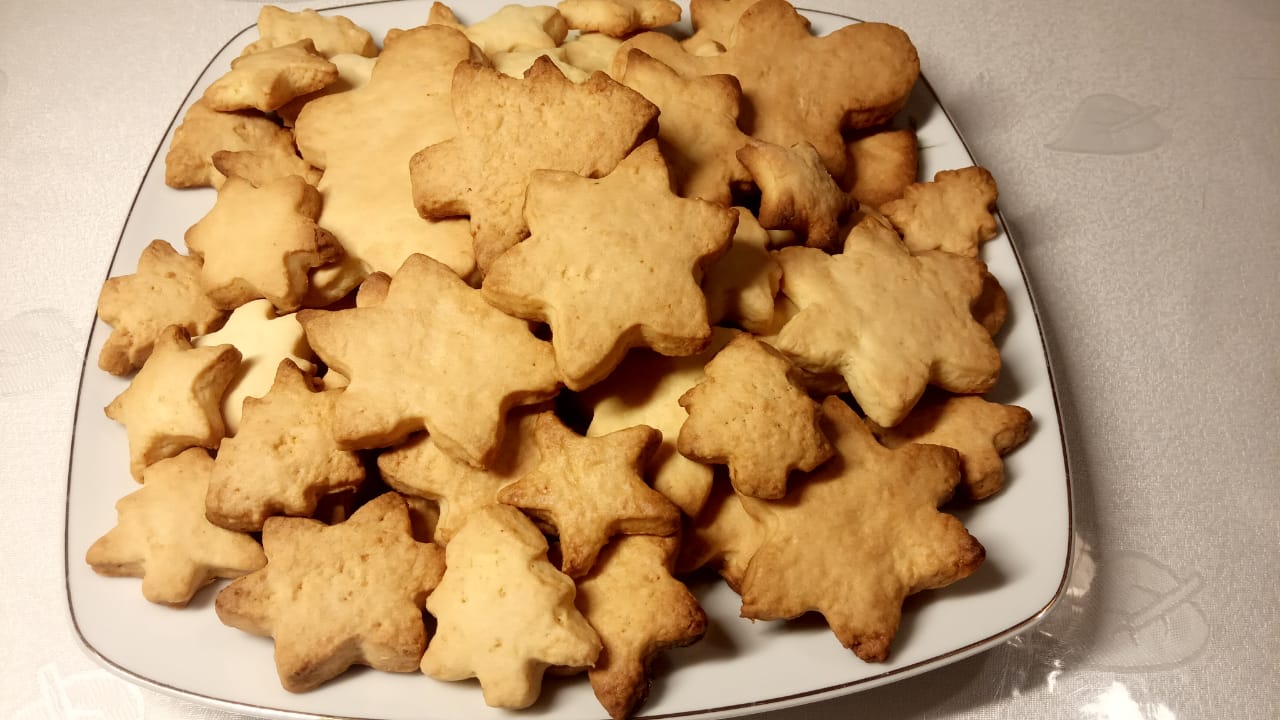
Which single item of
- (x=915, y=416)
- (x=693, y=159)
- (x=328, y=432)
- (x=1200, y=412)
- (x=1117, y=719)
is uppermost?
(x=693, y=159)

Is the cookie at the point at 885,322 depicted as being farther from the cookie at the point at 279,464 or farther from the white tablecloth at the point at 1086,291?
the cookie at the point at 279,464

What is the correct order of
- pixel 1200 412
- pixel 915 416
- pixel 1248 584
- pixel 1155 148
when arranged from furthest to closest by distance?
pixel 1155 148
pixel 1200 412
pixel 1248 584
pixel 915 416

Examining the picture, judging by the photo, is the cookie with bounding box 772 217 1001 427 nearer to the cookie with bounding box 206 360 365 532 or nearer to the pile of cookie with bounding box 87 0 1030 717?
the pile of cookie with bounding box 87 0 1030 717

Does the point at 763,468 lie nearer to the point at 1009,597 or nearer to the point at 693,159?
the point at 1009,597

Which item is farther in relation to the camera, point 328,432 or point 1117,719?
point 1117,719

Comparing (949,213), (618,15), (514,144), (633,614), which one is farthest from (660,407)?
(618,15)

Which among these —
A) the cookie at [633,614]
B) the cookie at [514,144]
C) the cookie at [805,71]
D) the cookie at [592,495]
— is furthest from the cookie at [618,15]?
the cookie at [633,614]

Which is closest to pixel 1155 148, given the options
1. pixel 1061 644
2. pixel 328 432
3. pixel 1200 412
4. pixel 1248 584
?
pixel 1200 412
